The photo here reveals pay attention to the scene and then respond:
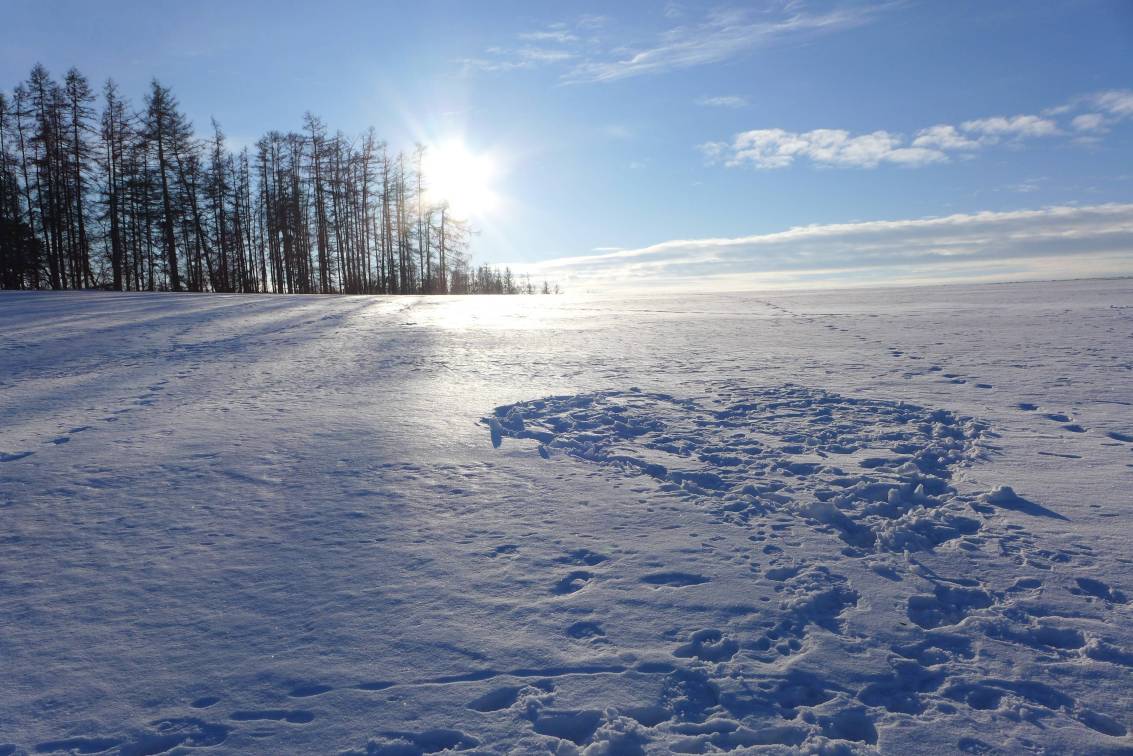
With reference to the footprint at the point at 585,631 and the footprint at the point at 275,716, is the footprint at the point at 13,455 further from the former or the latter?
the footprint at the point at 585,631

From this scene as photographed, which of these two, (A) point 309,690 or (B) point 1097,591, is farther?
(B) point 1097,591

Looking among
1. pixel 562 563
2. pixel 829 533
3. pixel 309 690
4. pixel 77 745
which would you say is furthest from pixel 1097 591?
pixel 77 745

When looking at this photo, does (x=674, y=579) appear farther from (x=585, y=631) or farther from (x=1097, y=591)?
(x=1097, y=591)

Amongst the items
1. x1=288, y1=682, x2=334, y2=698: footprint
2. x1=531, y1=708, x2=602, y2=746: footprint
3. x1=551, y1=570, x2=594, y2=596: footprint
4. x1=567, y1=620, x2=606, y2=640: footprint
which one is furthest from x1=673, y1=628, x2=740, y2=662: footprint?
x1=288, y1=682, x2=334, y2=698: footprint

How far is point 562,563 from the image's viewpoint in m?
3.11

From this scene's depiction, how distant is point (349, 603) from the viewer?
2.73 meters

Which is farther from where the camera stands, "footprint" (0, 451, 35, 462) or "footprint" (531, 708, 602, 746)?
"footprint" (0, 451, 35, 462)

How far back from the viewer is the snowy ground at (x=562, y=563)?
215cm

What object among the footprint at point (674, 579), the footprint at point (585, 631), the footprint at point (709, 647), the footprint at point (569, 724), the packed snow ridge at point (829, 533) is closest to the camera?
the footprint at point (569, 724)

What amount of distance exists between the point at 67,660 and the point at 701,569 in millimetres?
2819

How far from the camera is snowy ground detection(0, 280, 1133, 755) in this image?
2146 millimetres

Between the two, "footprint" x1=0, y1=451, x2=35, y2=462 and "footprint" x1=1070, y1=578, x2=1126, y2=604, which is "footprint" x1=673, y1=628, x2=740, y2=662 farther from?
"footprint" x1=0, y1=451, x2=35, y2=462

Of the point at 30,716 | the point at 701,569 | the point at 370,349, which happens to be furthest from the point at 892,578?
the point at 370,349

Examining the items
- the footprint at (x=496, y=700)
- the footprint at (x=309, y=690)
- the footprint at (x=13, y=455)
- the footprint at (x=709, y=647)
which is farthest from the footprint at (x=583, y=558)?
the footprint at (x=13, y=455)
